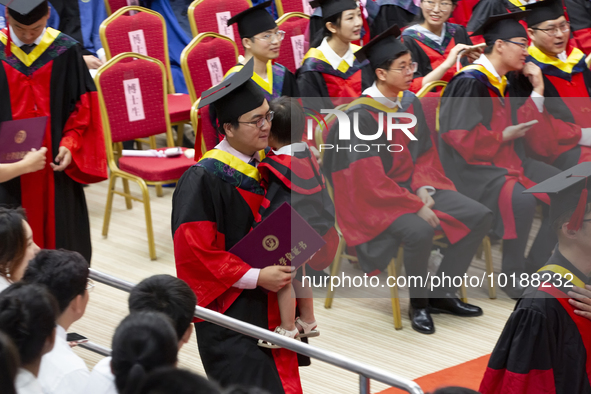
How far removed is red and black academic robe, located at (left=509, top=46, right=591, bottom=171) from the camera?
169 inches

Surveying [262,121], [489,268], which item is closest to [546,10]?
[489,268]

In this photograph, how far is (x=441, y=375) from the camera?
3.03 metres

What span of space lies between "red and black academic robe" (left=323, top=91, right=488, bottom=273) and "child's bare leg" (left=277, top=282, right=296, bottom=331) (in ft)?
4.52

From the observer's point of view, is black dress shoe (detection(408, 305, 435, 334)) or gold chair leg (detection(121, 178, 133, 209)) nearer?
black dress shoe (detection(408, 305, 435, 334))

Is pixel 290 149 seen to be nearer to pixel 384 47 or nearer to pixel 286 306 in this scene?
pixel 286 306

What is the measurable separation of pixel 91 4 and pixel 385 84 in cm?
291

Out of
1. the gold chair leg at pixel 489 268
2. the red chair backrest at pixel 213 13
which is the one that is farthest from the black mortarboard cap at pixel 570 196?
the red chair backrest at pixel 213 13

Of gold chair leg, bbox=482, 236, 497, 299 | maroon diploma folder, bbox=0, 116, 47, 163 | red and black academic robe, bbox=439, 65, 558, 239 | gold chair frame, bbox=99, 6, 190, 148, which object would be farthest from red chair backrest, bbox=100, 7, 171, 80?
gold chair leg, bbox=482, 236, 497, 299

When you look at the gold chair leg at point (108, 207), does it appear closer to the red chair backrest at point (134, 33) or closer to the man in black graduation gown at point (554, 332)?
the red chair backrest at point (134, 33)

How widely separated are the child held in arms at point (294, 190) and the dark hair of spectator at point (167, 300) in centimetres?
46

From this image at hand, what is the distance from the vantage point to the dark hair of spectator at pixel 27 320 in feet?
5.16

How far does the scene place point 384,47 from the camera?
11.9 ft

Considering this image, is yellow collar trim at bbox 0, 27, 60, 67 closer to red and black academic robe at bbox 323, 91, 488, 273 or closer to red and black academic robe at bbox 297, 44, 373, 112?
red and black academic robe at bbox 323, 91, 488, 273

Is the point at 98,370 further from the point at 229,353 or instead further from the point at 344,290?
the point at 344,290
